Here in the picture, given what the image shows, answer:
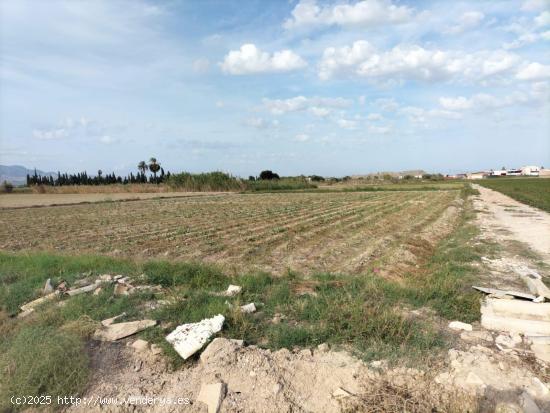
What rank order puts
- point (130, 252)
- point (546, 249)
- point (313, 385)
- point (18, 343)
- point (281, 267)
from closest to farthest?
point (313, 385) < point (18, 343) < point (281, 267) < point (546, 249) < point (130, 252)

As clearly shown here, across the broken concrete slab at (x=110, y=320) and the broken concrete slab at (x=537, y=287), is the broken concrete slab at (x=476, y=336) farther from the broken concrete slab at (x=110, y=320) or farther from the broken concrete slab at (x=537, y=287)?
the broken concrete slab at (x=110, y=320)

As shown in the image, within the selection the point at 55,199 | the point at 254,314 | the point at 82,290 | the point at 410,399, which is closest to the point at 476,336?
the point at 410,399

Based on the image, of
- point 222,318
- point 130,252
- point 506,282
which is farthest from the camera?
point 130,252

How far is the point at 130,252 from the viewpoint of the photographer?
11.2 meters

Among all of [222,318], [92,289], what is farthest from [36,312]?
[222,318]

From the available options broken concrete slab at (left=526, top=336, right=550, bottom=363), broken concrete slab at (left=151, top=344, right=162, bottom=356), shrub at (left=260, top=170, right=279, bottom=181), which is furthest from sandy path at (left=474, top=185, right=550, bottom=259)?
shrub at (left=260, top=170, right=279, bottom=181)

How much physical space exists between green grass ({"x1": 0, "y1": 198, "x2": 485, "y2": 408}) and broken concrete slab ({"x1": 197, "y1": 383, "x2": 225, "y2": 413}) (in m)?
0.65

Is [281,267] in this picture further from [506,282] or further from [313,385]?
[313,385]

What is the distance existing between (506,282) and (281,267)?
4.47 meters

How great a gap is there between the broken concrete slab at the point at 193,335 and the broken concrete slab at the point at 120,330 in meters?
0.57

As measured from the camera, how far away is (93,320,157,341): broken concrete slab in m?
4.54

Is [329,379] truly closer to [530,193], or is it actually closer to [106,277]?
[106,277]

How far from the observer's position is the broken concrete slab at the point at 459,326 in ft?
14.6

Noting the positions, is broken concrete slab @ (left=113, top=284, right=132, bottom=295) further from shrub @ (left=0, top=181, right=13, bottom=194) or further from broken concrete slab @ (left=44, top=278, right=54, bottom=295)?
shrub @ (left=0, top=181, right=13, bottom=194)
